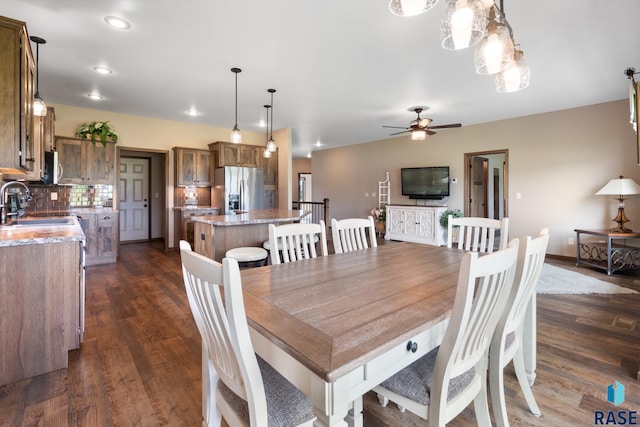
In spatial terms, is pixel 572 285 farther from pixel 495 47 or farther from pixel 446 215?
pixel 495 47

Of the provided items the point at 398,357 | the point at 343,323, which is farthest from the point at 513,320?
the point at 343,323

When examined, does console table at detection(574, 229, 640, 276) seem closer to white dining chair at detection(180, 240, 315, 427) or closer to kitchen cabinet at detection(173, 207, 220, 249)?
white dining chair at detection(180, 240, 315, 427)

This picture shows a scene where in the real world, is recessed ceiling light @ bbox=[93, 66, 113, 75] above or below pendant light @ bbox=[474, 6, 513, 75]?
above

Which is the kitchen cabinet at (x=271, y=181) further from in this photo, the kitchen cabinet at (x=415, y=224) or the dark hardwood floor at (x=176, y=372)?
the dark hardwood floor at (x=176, y=372)

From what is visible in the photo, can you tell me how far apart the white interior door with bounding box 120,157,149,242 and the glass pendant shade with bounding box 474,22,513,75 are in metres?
7.51

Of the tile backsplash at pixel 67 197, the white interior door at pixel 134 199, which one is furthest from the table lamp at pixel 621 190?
the white interior door at pixel 134 199

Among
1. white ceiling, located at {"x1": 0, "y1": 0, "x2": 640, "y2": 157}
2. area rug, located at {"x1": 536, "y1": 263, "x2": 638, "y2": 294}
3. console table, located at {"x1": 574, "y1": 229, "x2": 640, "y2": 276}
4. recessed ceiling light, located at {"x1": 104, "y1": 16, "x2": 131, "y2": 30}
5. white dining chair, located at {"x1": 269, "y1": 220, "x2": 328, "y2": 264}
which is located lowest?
area rug, located at {"x1": 536, "y1": 263, "x2": 638, "y2": 294}

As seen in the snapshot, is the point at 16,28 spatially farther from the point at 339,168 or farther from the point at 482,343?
the point at 339,168

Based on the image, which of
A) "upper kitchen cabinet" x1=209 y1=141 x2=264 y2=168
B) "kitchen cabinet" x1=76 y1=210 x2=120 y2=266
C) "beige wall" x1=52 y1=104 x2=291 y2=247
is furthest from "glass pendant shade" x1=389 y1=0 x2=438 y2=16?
"beige wall" x1=52 y1=104 x2=291 y2=247

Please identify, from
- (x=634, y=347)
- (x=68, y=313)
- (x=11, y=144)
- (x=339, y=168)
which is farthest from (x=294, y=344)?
(x=339, y=168)

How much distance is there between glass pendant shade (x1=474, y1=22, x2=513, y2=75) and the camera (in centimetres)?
131

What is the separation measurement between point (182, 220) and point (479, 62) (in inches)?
221

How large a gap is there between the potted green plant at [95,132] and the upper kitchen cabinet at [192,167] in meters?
1.17

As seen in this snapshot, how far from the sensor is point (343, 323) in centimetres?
99
